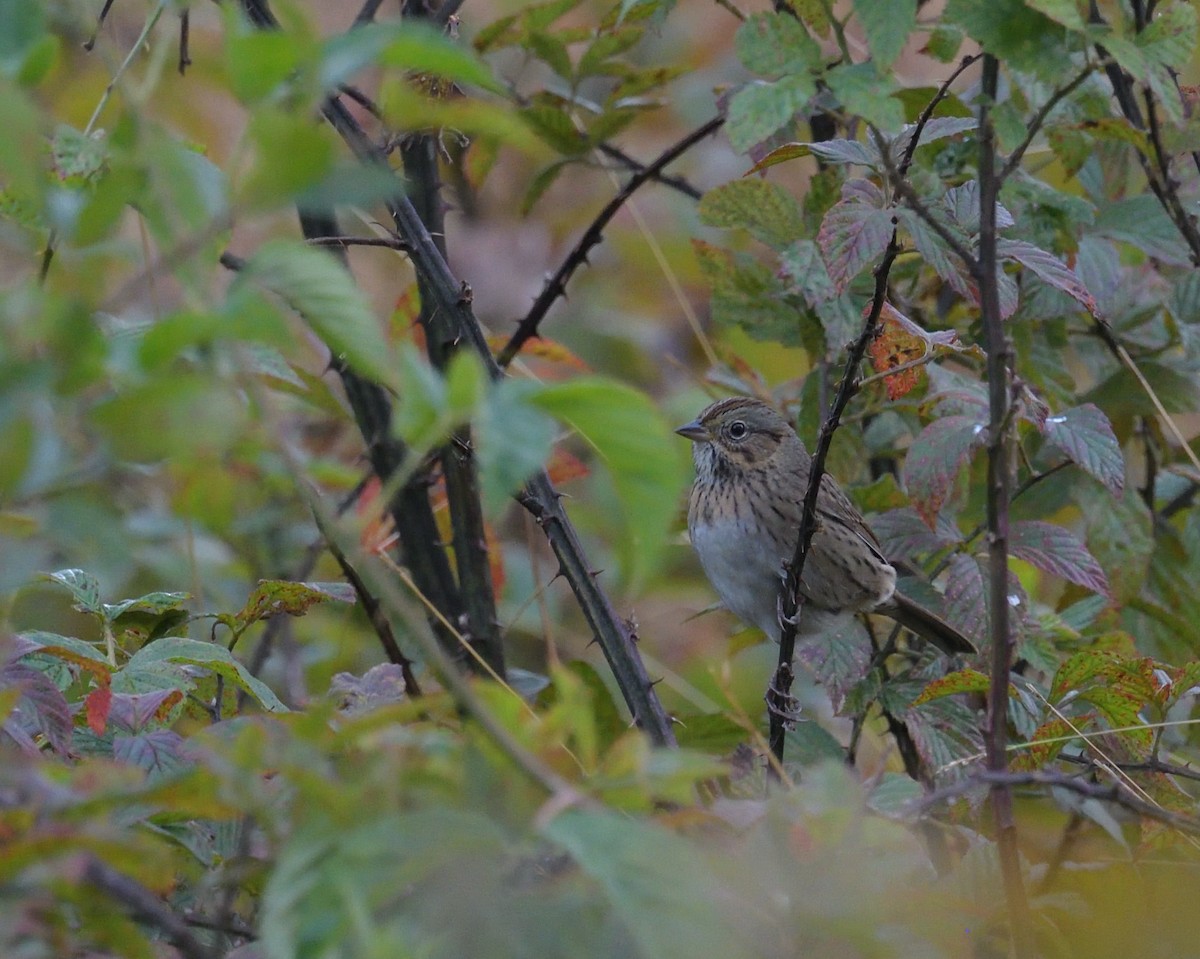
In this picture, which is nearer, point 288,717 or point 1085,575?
point 288,717

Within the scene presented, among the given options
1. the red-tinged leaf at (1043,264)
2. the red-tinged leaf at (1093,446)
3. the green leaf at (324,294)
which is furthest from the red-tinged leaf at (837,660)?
the green leaf at (324,294)

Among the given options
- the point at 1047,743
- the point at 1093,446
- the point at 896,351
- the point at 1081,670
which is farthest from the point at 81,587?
the point at 1093,446

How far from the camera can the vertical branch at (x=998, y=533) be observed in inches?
61.4

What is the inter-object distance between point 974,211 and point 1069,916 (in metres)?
1.08

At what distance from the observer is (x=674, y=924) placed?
3.22ft

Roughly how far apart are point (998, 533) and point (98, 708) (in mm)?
1092

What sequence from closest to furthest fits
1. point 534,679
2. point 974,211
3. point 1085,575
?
point 974,211
point 1085,575
point 534,679

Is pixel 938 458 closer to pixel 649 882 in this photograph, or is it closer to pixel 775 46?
pixel 775 46

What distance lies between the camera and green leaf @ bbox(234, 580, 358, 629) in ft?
7.00

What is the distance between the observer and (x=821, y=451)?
6.74 feet

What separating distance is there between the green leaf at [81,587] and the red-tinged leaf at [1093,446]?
1616 mm

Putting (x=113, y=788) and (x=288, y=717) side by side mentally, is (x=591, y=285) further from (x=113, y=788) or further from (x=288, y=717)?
(x=113, y=788)

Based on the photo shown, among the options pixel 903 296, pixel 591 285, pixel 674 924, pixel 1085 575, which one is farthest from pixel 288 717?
pixel 591 285

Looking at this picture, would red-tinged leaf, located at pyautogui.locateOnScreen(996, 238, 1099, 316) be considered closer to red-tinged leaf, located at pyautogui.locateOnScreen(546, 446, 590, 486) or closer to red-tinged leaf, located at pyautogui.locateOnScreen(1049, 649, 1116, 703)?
red-tinged leaf, located at pyautogui.locateOnScreen(1049, 649, 1116, 703)
